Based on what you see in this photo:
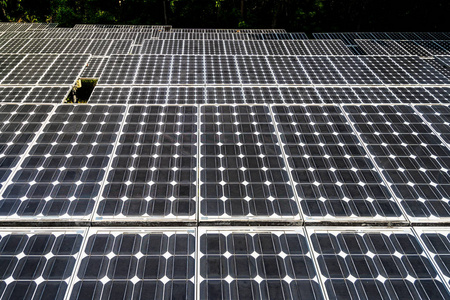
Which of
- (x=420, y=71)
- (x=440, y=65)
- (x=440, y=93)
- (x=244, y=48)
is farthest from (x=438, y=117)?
(x=244, y=48)

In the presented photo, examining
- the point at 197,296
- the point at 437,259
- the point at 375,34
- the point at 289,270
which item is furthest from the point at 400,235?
the point at 375,34

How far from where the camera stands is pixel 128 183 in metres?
10.8

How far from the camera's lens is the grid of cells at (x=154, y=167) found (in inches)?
393

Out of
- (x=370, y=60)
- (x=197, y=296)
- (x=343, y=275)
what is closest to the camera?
(x=197, y=296)

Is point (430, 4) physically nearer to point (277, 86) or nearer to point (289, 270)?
point (277, 86)

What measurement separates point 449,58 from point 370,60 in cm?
993

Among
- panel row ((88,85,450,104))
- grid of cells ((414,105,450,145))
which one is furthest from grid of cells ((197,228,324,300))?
panel row ((88,85,450,104))

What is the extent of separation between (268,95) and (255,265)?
1586 cm

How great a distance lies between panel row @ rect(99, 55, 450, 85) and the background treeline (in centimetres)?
3392

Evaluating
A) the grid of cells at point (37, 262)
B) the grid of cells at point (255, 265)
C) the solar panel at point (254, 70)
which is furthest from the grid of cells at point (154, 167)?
the solar panel at point (254, 70)

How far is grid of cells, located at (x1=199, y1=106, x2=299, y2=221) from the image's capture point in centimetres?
1009

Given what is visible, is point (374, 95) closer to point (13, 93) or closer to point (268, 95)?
point (268, 95)

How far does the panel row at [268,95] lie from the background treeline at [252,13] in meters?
39.7

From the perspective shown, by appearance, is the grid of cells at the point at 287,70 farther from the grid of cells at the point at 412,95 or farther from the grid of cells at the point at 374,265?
the grid of cells at the point at 374,265
